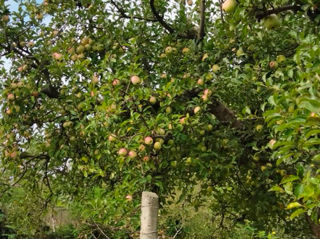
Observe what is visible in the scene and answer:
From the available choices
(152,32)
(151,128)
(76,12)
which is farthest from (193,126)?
(76,12)

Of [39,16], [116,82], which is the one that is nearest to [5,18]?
[39,16]

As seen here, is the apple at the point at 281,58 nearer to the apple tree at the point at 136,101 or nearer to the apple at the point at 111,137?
the apple tree at the point at 136,101

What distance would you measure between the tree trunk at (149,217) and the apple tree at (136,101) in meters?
0.92

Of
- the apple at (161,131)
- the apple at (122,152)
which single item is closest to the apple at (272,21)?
the apple at (161,131)

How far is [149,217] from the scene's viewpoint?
1969 mm

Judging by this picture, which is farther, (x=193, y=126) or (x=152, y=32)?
(x=152, y=32)

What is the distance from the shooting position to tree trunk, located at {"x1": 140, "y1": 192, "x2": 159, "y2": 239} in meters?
1.95

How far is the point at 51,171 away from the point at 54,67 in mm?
1483

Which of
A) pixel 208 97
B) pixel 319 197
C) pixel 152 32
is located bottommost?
pixel 319 197

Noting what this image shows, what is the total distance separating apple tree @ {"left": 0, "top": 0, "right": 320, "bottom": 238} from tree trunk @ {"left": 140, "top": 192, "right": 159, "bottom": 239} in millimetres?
916

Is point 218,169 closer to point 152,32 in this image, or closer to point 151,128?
point 151,128

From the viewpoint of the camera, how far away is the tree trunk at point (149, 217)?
195cm

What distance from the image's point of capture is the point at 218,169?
3.79m

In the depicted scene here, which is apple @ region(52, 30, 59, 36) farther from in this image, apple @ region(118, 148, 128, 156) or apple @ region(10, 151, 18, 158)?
apple @ region(118, 148, 128, 156)
